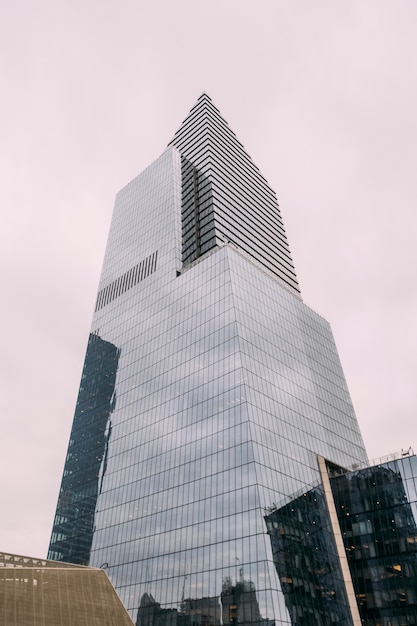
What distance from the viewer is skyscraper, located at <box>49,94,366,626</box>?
67625 millimetres

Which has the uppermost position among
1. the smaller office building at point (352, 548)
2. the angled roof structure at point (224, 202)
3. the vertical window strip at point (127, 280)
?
the angled roof structure at point (224, 202)

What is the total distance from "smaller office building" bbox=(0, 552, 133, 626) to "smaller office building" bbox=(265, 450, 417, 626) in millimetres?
26283

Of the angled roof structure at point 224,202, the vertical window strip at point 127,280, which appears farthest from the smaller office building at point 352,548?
the vertical window strip at point 127,280

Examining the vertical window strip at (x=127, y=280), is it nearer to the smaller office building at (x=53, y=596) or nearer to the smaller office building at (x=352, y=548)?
the smaller office building at (x=352, y=548)

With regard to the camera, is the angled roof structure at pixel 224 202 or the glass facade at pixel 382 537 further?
the angled roof structure at pixel 224 202

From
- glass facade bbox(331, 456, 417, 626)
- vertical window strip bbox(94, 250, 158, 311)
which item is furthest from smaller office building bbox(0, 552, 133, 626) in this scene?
vertical window strip bbox(94, 250, 158, 311)

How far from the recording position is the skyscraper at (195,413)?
6762 centimetres

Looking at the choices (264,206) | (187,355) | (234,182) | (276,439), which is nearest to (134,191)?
(234,182)

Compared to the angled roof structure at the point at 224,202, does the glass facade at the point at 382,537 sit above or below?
below

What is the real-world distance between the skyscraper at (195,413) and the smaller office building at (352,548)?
3.58 m

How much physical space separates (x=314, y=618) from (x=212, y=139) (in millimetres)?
127832

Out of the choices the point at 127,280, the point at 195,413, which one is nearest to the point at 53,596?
the point at 195,413

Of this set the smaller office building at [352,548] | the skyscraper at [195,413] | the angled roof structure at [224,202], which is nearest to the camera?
the smaller office building at [352,548]

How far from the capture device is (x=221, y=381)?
265ft
